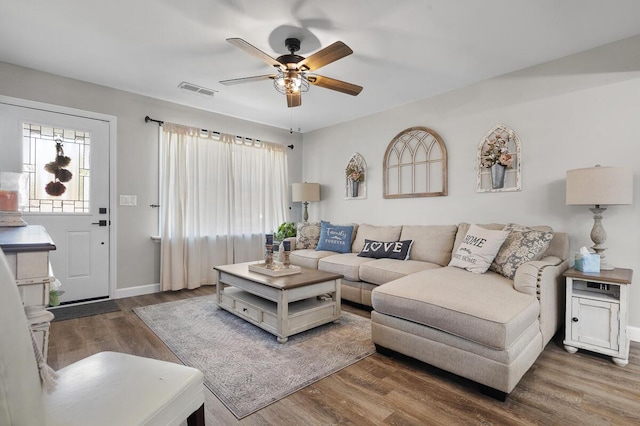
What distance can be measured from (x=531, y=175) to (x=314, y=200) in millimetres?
3105

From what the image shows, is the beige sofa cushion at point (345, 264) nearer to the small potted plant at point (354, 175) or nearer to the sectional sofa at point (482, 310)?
the sectional sofa at point (482, 310)

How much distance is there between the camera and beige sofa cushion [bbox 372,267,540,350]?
1.79 meters

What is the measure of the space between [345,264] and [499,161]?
2.04 m

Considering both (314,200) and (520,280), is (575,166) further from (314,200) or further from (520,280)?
(314,200)

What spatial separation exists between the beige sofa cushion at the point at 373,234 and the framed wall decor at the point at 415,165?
1.72 feet

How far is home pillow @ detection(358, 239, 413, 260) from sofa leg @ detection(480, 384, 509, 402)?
6.04 ft

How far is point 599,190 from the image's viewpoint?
2416 millimetres

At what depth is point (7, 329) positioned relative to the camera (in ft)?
1.92

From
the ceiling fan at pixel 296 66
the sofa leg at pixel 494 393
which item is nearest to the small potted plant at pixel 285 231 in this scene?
the ceiling fan at pixel 296 66

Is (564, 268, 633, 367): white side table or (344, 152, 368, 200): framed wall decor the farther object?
(344, 152, 368, 200): framed wall decor

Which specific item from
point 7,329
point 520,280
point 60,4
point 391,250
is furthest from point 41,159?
point 520,280

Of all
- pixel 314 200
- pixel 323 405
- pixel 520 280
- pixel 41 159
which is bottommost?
pixel 323 405

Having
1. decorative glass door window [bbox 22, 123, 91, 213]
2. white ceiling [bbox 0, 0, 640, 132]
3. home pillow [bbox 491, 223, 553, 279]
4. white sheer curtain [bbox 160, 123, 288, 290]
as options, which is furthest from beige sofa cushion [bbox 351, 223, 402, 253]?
decorative glass door window [bbox 22, 123, 91, 213]

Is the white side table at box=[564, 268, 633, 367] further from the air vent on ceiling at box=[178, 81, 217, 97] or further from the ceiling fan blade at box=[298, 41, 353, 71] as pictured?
the air vent on ceiling at box=[178, 81, 217, 97]
